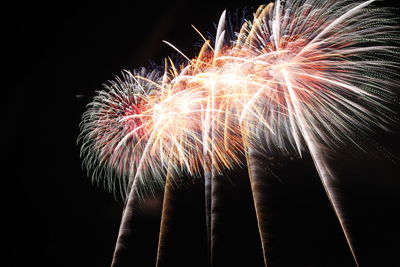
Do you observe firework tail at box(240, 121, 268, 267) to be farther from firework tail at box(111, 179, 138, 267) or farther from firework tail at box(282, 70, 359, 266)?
firework tail at box(111, 179, 138, 267)

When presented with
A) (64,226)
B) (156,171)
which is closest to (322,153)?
(156,171)

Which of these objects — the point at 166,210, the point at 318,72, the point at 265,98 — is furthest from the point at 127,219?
the point at 318,72

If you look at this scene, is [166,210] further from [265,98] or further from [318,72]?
[318,72]

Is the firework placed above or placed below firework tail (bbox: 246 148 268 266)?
above

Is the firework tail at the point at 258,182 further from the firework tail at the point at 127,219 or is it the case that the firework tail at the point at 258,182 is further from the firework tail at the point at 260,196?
the firework tail at the point at 127,219

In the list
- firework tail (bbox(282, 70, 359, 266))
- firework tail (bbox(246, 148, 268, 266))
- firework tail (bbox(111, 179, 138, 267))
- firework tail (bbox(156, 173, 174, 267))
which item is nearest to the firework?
firework tail (bbox(282, 70, 359, 266))

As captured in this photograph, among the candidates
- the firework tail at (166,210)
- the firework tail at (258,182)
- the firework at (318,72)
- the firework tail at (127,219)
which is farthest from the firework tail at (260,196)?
the firework tail at (127,219)

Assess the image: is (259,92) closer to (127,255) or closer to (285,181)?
(285,181)

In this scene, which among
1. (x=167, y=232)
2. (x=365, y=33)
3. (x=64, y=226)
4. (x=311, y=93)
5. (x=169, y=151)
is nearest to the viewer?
(x=365, y=33)
